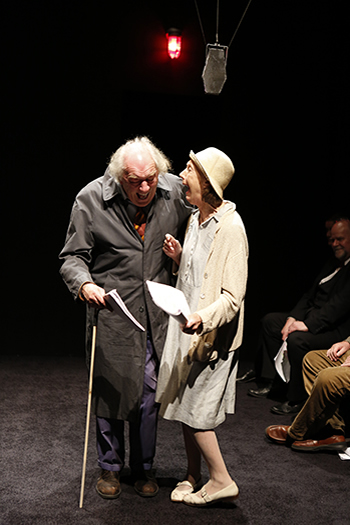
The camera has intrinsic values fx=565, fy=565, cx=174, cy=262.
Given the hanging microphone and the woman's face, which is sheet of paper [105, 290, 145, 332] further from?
the hanging microphone

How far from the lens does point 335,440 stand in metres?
3.21

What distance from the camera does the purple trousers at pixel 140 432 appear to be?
254 centimetres

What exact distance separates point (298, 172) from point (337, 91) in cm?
77

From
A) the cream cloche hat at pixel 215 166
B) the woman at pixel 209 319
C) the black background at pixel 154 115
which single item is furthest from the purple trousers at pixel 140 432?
the black background at pixel 154 115

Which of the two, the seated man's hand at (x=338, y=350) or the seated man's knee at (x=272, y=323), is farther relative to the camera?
the seated man's knee at (x=272, y=323)

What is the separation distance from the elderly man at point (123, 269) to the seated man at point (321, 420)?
1.02 m

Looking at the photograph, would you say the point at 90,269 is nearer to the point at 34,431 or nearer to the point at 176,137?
the point at 34,431

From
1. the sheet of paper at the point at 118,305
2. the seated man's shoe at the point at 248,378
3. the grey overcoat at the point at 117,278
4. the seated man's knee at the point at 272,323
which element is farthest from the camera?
the seated man's shoe at the point at 248,378

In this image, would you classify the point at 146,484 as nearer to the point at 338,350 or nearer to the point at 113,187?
the point at 113,187

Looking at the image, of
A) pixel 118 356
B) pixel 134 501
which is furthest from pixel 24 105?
pixel 134 501

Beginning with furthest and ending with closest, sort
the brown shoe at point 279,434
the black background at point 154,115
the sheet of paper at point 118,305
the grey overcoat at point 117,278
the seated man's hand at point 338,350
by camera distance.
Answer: the black background at point 154,115 → the seated man's hand at point 338,350 → the brown shoe at point 279,434 → the grey overcoat at point 117,278 → the sheet of paper at point 118,305

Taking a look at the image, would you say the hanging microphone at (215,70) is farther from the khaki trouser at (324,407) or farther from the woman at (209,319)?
the khaki trouser at (324,407)

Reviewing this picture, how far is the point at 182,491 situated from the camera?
2545mm

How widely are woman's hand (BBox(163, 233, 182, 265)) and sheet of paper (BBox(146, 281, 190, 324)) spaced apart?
1.07 feet
